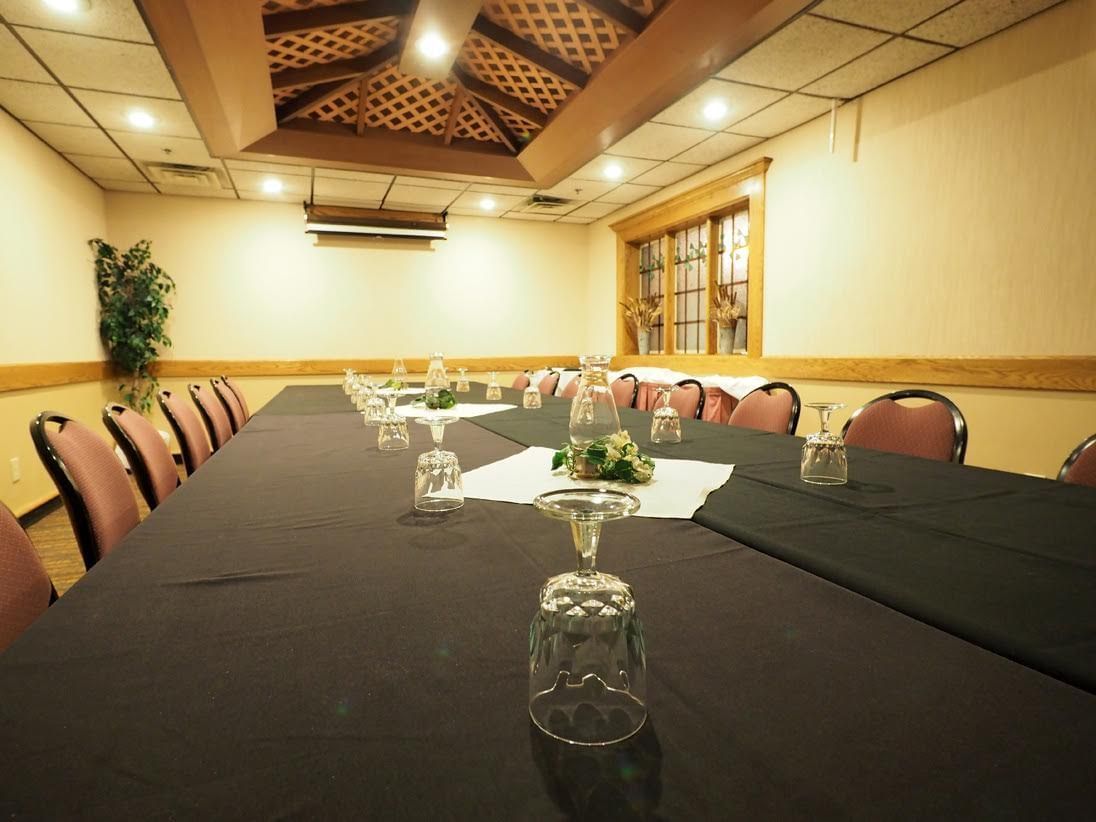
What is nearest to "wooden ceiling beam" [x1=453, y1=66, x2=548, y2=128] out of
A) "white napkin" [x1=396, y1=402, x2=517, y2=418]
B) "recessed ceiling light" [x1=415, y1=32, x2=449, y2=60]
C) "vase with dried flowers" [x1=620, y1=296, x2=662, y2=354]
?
"recessed ceiling light" [x1=415, y1=32, x2=449, y2=60]

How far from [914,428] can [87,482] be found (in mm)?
2157

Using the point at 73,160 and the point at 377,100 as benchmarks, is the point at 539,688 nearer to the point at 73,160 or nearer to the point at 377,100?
the point at 377,100

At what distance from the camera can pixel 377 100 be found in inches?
179

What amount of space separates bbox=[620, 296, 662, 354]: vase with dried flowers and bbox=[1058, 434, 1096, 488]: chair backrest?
5.18 meters

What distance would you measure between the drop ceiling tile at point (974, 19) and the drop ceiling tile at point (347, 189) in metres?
4.30

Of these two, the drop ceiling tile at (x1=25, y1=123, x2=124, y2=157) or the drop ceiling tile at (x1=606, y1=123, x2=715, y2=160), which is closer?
the drop ceiling tile at (x1=25, y1=123, x2=124, y2=157)

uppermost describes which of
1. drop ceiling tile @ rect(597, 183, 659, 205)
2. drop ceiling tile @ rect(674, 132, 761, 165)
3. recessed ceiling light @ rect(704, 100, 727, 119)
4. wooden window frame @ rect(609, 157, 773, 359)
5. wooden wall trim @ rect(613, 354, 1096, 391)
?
drop ceiling tile @ rect(674, 132, 761, 165)

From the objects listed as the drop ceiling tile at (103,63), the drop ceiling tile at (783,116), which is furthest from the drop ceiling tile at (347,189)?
the drop ceiling tile at (783,116)

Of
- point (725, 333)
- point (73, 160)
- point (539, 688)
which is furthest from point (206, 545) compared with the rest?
point (73, 160)

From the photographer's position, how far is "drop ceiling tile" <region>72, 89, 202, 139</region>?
3586 millimetres

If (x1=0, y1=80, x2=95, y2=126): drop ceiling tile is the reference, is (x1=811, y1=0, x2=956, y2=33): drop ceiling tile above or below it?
above

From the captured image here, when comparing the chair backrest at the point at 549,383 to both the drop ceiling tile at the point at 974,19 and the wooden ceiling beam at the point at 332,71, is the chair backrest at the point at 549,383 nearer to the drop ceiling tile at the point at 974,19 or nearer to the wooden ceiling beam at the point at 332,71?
the wooden ceiling beam at the point at 332,71

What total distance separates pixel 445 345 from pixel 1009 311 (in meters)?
5.34

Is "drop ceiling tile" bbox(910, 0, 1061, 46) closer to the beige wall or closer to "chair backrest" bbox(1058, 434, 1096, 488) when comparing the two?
"chair backrest" bbox(1058, 434, 1096, 488)
